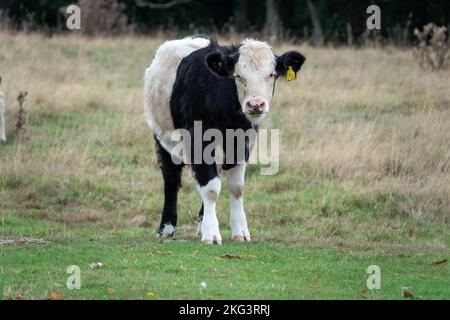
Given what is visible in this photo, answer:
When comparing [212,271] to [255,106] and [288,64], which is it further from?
[288,64]

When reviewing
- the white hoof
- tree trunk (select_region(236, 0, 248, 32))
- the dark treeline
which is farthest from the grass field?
tree trunk (select_region(236, 0, 248, 32))

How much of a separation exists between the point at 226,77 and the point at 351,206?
4.29 m

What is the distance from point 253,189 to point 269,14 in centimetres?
2361

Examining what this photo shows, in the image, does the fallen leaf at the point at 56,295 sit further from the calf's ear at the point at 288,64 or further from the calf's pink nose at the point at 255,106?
the calf's ear at the point at 288,64

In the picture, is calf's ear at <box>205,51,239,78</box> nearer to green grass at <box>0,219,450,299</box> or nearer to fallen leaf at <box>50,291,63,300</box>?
green grass at <box>0,219,450,299</box>

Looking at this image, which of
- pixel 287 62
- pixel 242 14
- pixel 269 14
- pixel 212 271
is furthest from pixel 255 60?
pixel 242 14

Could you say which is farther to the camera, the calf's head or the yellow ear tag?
the yellow ear tag

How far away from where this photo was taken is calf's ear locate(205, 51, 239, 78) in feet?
40.5

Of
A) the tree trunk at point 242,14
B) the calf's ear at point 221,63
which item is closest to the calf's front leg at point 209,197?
the calf's ear at point 221,63

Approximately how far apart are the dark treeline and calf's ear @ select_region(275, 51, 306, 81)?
22.8 metres

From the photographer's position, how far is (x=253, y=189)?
16953 mm

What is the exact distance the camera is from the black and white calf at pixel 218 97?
12.3 m

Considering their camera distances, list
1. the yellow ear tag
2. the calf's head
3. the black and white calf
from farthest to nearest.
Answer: the yellow ear tag → the black and white calf → the calf's head
